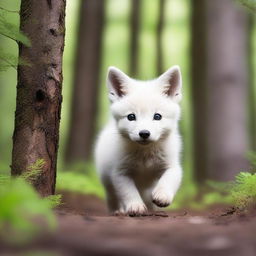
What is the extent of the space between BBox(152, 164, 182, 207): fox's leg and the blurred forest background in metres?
0.92

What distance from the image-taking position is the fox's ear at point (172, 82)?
635 cm

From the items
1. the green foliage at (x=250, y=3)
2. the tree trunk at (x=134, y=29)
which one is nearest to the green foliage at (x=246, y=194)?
the green foliage at (x=250, y=3)

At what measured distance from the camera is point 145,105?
19.4ft

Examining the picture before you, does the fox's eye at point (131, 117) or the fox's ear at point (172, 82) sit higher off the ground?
the fox's ear at point (172, 82)

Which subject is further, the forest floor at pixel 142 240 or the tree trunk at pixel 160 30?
the tree trunk at pixel 160 30

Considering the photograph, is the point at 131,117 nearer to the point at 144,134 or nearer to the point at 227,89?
the point at 144,134

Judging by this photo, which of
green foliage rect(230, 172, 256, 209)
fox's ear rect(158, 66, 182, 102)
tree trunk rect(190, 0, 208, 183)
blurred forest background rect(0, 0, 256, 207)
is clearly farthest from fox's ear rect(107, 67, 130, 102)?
tree trunk rect(190, 0, 208, 183)

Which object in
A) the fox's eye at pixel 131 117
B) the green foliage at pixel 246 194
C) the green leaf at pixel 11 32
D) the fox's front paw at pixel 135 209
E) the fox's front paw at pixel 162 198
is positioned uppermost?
the green leaf at pixel 11 32

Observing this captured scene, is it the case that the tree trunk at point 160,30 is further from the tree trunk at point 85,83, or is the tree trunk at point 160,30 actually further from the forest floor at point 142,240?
the forest floor at point 142,240

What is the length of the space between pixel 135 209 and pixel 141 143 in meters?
0.75

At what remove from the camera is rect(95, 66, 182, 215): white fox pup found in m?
5.83

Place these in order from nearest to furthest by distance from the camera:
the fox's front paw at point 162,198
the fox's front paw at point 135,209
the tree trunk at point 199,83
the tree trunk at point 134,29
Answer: the fox's front paw at point 135,209
the fox's front paw at point 162,198
the tree trunk at point 199,83
the tree trunk at point 134,29

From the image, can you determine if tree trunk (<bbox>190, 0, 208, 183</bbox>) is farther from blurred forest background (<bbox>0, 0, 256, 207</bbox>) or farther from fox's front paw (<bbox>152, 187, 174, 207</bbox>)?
fox's front paw (<bbox>152, 187, 174, 207</bbox>)

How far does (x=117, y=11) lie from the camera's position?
931 inches
